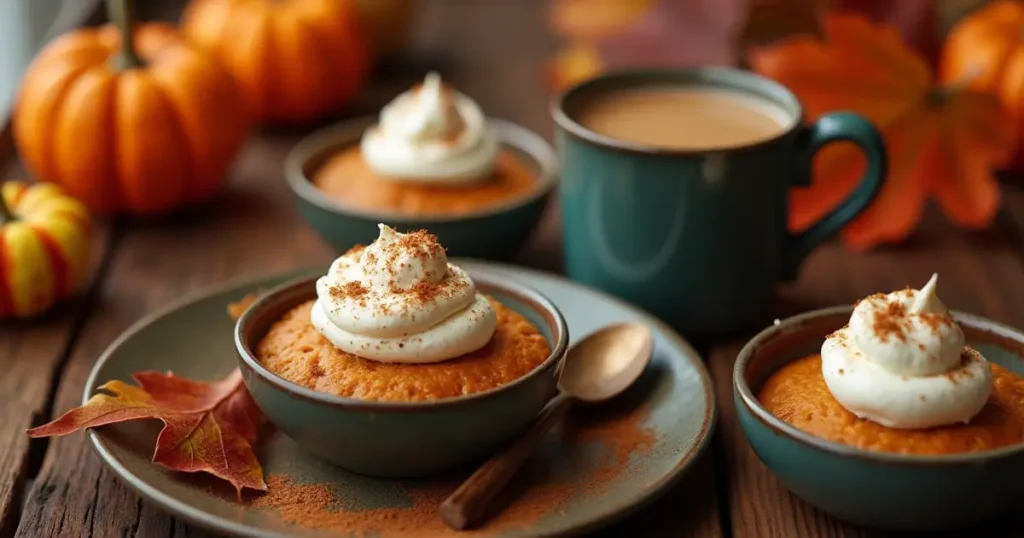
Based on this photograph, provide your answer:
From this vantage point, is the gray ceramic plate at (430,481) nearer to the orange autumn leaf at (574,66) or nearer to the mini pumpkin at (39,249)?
the mini pumpkin at (39,249)

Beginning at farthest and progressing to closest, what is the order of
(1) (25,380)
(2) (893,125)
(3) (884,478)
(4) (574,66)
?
(4) (574,66), (2) (893,125), (1) (25,380), (3) (884,478)

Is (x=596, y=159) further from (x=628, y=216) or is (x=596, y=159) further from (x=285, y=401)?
(x=285, y=401)

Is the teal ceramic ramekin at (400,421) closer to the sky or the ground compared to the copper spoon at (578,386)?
closer to the sky

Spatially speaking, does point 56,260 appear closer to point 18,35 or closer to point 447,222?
point 447,222

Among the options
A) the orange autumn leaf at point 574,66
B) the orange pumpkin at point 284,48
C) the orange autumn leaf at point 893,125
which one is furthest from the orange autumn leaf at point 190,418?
the orange autumn leaf at point 574,66

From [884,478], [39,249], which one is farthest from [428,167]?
[884,478]

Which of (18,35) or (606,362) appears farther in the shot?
(18,35)
